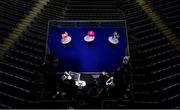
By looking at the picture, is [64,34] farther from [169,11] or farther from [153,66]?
[169,11]

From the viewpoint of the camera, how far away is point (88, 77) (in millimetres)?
13016

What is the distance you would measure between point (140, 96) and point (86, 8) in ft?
21.0

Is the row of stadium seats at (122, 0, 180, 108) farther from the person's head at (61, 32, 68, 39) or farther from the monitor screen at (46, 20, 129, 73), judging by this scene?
the person's head at (61, 32, 68, 39)

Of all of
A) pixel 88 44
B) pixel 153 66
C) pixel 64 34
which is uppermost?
pixel 64 34

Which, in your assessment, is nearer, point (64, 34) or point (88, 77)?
point (88, 77)

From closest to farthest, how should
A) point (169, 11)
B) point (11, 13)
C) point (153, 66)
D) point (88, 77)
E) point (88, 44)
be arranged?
1. point (88, 77)
2. point (153, 66)
3. point (88, 44)
4. point (11, 13)
5. point (169, 11)

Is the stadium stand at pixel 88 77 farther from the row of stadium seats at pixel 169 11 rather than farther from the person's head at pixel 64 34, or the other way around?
the person's head at pixel 64 34

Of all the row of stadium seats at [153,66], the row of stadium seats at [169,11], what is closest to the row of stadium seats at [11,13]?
the row of stadium seats at [153,66]

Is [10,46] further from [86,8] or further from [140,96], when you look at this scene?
[140,96]

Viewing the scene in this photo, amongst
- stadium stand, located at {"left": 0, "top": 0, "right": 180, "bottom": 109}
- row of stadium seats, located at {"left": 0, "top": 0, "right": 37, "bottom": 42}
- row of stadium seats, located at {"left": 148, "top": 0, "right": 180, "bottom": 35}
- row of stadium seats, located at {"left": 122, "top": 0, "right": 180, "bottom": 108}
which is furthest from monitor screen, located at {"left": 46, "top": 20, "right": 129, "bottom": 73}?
row of stadium seats, located at {"left": 148, "top": 0, "right": 180, "bottom": 35}

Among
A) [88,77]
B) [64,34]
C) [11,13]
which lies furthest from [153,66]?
[11,13]

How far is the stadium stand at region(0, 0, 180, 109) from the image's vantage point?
39.5 feet

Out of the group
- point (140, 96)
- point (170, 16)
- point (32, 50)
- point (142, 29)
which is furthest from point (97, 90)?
point (170, 16)

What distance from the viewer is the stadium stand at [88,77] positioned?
1203 centimetres
